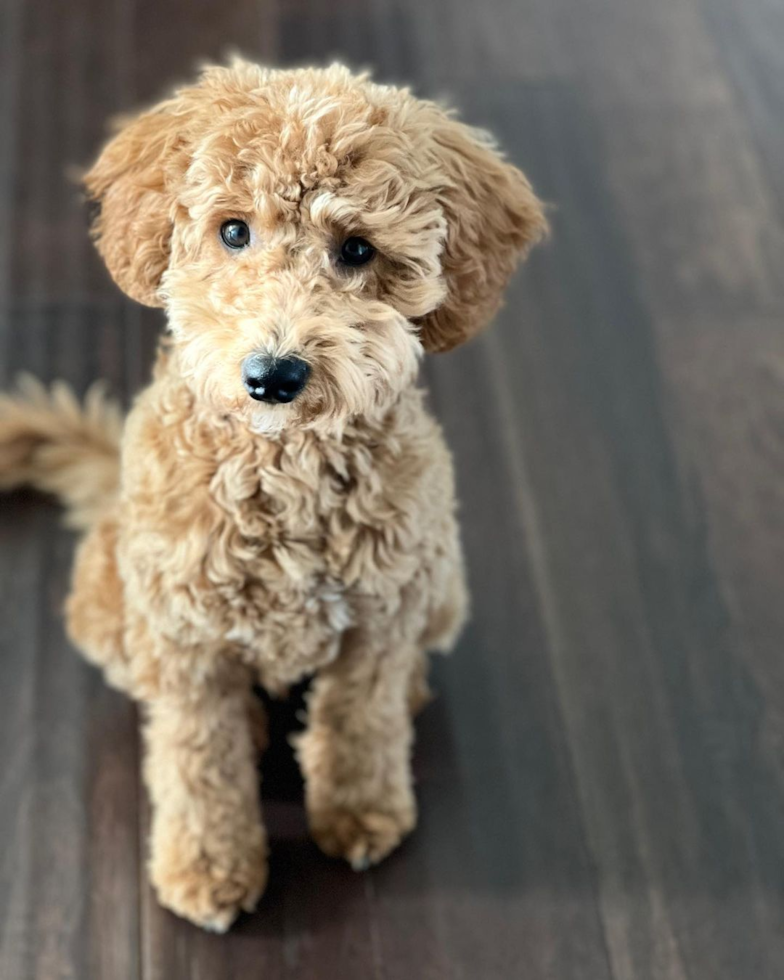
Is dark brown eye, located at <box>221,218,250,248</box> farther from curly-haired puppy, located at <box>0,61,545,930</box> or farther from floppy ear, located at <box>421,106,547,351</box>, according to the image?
floppy ear, located at <box>421,106,547,351</box>

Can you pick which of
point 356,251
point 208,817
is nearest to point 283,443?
point 356,251

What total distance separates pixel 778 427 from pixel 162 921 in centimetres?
128

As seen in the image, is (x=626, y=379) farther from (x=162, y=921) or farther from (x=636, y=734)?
(x=162, y=921)

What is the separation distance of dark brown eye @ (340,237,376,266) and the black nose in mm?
145

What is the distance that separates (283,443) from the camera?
1142 mm

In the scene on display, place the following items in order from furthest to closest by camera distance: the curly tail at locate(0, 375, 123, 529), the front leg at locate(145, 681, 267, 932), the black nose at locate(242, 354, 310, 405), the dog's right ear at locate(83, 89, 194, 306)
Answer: the curly tail at locate(0, 375, 123, 529)
the front leg at locate(145, 681, 267, 932)
the dog's right ear at locate(83, 89, 194, 306)
the black nose at locate(242, 354, 310, 405)

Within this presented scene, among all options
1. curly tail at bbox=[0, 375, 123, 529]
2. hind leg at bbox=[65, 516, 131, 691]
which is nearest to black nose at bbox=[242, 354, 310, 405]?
hind leg at bbox=[65, 516, 131, 691]

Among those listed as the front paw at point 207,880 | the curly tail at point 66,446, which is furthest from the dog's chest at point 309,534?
the curly tail at point 66,446

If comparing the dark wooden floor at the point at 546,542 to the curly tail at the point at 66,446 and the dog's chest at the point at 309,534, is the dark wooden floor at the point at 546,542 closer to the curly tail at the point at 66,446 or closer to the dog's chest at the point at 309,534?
the curly tail at the point at 66,446

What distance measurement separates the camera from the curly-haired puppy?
1018mm

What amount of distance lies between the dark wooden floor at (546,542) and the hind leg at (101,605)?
0.45 ft

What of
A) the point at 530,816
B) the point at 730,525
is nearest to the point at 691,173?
the point at 730,525

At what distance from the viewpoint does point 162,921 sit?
4.58 feet

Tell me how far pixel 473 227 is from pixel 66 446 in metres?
0.75
